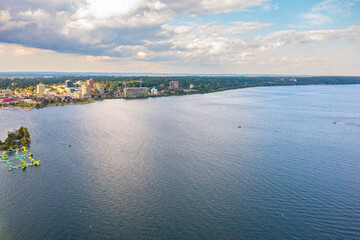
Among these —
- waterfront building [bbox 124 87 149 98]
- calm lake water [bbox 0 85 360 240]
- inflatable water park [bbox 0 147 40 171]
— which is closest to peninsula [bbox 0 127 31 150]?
inflatable water park [bbox 0 147 40 171]

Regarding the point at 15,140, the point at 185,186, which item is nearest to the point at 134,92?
the point at 15,140

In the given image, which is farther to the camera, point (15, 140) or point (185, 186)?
point (15, 140)

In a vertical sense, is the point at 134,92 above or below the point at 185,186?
above

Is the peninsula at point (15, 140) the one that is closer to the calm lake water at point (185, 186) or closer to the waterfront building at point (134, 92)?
the calm lake water at point (185, 186)

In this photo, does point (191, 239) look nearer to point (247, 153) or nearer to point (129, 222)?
point (129, 222)

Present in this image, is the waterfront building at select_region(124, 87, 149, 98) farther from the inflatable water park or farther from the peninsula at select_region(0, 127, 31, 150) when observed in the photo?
the inflatable water park

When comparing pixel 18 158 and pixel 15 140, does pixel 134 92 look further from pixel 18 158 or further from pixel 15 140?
pixel 18 158
